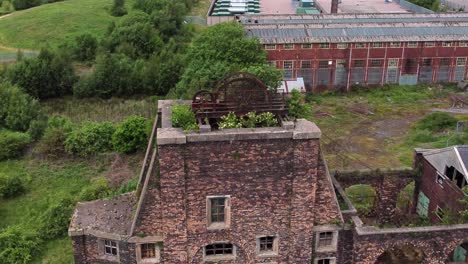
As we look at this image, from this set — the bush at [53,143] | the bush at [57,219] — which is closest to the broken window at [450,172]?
the bush at [57,219]

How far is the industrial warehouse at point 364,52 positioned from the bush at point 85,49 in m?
22.6

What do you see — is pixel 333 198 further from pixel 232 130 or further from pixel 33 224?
pixel 33 224

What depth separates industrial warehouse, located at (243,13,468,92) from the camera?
54.2 metres

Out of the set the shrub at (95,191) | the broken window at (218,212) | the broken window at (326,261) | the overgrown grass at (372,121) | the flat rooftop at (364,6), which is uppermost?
the flat rooftop at (364,6)

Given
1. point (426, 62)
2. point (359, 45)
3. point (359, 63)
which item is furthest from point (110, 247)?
point (426, 62)

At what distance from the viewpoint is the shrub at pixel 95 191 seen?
103ft

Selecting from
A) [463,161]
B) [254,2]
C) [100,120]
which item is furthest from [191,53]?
[254,2]

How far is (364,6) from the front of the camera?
8875 cm

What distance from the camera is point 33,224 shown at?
30.3 m

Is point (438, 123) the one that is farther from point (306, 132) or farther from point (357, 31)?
point (306, 132)

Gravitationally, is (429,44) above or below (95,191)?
above

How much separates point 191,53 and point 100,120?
10.6 m

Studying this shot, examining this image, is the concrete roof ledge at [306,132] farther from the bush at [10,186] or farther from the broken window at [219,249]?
the bush at [10,186]

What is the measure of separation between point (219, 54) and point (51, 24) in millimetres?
42884
